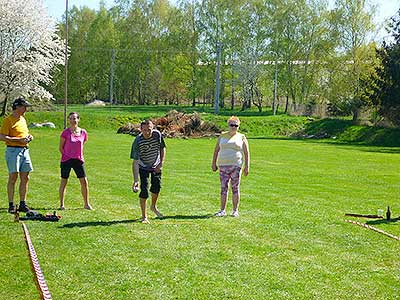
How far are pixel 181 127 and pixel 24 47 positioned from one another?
558 inches

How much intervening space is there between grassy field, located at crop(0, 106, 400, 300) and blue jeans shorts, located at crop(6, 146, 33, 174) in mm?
820

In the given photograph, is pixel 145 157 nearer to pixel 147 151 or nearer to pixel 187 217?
pixel 147 151

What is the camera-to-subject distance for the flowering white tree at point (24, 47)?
1633 inches

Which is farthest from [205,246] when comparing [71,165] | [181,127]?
[181,127]

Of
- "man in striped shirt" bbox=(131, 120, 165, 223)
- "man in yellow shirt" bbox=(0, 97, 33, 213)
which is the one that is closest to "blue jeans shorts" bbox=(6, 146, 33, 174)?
"man in yellow shirt" bbox=(0, 97, 33, 213)

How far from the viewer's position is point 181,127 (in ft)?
124

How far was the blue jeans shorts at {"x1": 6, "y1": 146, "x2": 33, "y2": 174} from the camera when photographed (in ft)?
31.7

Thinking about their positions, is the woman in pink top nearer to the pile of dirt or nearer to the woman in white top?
the woman in white top

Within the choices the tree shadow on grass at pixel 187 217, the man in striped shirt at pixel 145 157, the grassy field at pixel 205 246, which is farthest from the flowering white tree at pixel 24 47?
the man in striped shirt at pixel 145 157

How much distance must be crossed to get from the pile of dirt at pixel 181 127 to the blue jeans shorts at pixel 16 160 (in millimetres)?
27311

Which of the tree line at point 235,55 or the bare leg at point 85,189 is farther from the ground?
the tree line at point 235,55

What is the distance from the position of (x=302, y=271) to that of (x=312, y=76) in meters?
53.3

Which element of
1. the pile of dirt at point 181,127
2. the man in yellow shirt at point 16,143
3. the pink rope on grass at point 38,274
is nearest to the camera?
the pink rope on grass at point 38,274

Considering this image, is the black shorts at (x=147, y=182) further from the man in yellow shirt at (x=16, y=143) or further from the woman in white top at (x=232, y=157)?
the man in yellow shirt at (x=16, y=143)
